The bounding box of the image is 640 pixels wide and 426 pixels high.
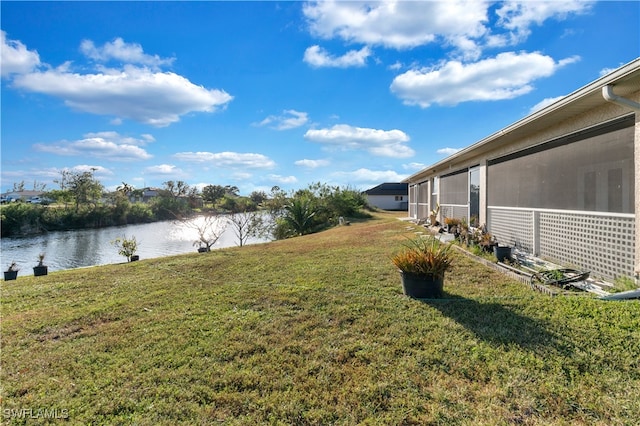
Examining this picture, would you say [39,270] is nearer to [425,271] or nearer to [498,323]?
[425,271]

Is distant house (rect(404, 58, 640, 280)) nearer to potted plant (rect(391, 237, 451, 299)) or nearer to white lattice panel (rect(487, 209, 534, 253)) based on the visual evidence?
white lattice panel (rect(487, 209, 534, 253))

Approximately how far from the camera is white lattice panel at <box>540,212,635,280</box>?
3.80 m

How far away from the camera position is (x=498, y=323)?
311cm

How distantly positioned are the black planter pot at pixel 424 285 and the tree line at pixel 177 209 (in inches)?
495

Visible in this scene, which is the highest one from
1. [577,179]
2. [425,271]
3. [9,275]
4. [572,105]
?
[572,105]

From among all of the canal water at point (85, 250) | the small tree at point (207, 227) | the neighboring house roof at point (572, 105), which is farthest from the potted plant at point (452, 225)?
the canal water at point (85, 250)

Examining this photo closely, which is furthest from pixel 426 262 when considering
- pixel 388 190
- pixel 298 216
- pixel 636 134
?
pixel 388 190

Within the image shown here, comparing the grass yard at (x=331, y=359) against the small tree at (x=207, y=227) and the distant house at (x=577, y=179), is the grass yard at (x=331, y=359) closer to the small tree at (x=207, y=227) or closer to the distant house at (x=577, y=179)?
the distant house at (x=577, y=179)

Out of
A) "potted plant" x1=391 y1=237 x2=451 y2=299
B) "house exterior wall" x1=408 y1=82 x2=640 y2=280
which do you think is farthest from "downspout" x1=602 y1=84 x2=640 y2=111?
"potted plant" x1=391 y1=237 x2=451 y2=299

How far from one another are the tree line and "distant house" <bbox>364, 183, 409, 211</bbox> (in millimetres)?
9164

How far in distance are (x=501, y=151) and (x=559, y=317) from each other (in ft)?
17.6

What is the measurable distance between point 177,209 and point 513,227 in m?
35.8

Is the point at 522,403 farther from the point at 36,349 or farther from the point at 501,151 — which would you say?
the point at 501,151

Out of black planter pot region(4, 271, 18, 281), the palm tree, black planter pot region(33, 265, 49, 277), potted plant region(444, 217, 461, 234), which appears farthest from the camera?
the palm tree
